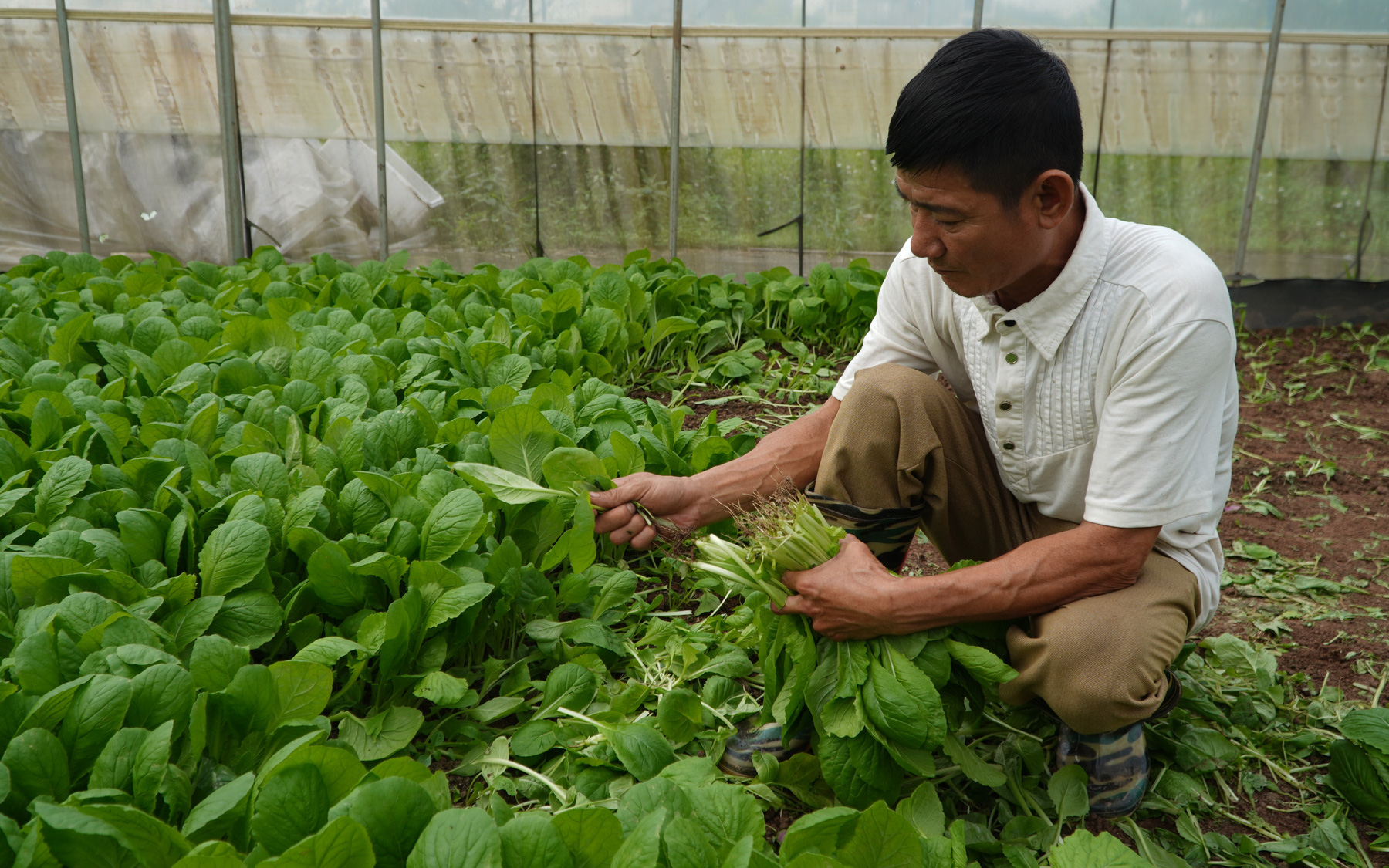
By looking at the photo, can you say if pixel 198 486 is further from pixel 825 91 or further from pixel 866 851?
pixel 825 91

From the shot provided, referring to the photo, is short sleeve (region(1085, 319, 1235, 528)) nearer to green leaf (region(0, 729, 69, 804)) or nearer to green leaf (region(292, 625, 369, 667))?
green leaf (region(292, 625, 369, 667))

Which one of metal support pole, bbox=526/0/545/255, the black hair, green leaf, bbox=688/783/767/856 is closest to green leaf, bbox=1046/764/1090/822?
green leaf, bbox=688/783/767/856

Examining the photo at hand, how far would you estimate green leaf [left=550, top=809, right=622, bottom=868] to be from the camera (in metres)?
1.29

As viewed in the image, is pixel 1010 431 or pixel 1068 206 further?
pixel 1010 431

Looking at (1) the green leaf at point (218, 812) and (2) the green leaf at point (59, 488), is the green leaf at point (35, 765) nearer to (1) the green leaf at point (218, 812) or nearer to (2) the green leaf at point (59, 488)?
(1) the green leaf at point (218, 812)

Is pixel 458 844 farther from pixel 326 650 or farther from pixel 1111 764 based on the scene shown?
pixel 1111 764

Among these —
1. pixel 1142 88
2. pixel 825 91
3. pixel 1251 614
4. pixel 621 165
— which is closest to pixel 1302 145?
pixel 1142 88

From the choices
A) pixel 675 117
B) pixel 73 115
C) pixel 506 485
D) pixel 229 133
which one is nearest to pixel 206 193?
pixel 229 133

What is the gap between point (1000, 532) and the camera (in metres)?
2.02

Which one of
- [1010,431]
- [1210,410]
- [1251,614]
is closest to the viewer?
[1210,410]

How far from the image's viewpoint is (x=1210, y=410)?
5.26 ft

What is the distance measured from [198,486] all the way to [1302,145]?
5891 mm

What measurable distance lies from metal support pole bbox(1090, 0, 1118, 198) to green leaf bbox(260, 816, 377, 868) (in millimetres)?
5558

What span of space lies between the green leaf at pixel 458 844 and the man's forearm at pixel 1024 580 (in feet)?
2.34
